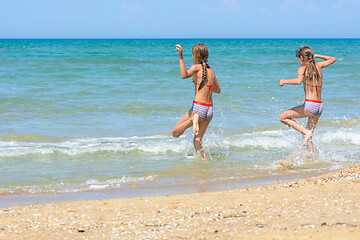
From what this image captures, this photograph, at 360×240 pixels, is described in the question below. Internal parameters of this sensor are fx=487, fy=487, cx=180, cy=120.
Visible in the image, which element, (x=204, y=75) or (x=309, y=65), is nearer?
(x=204, y=75)

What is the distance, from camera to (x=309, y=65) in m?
6.71

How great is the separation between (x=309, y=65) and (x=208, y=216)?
138 inches

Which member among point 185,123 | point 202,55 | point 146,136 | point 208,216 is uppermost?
point 202,55

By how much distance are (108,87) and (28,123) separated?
5.16 meters

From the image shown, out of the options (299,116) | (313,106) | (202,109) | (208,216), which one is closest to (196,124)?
(202,109)

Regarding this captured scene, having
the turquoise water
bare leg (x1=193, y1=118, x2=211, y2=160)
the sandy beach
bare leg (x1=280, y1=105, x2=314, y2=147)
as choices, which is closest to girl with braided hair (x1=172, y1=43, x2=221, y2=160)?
bare leg (x1=193, y1=118, x2=211, y2=160)

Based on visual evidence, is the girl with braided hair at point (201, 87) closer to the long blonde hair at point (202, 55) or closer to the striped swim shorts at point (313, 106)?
the long blonde hair at point (202, 55)

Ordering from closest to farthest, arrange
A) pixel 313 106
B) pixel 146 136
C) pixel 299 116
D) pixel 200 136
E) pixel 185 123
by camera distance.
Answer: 1. pixel 185 123
2. pixel 200 136
3. pixel 313 106
4. pixel 299 116
5. pixel 146 136

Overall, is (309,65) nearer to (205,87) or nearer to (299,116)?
(299,116)

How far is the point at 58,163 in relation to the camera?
6.79 m

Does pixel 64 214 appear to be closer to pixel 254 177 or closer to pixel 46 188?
pixel 46 188

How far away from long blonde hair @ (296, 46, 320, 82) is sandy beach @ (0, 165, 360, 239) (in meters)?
2.25

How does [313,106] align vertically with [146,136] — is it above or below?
above

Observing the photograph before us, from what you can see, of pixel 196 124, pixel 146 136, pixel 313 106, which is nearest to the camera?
pixel 196 124
